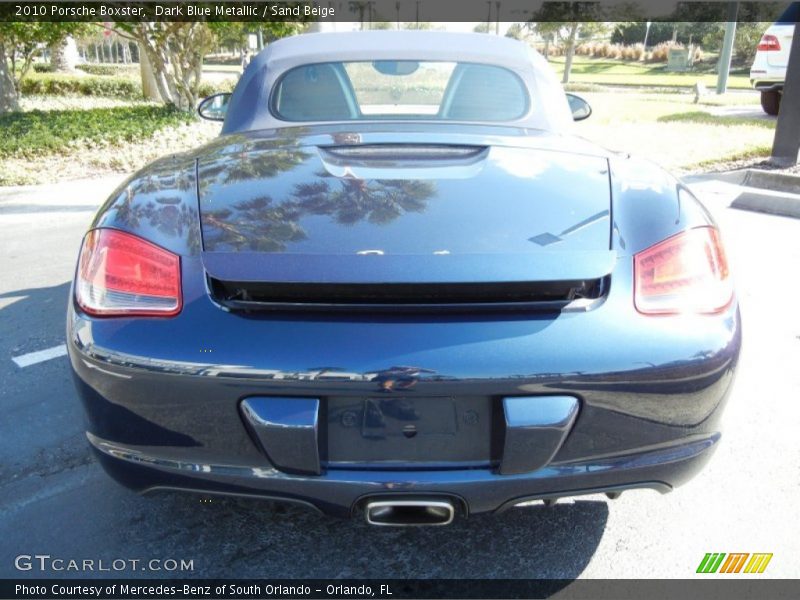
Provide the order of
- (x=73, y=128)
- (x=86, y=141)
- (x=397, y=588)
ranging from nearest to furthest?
(x=397, y=588)
(x=86, y=141)
(x=73, y=128)

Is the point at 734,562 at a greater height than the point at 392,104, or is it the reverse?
the point at 392,104

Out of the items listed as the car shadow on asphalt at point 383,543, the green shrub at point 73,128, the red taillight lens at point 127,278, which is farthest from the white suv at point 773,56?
the red taillight lens at point 127,278

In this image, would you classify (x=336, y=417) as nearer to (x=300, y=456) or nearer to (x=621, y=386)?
(x=300, y=456)

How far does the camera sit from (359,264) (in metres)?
1.60

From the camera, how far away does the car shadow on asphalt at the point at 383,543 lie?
6.67ft

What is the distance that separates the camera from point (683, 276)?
1.74 meters

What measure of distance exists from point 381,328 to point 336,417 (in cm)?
23

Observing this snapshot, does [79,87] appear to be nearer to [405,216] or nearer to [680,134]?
[680,134]

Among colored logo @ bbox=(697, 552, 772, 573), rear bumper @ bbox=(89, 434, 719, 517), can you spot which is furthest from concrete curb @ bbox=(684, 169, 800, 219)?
rear bumper @ bbox=(89, 434, 719, 517)

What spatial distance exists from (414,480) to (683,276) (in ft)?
2.77

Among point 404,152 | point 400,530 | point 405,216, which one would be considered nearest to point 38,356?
point 400,530

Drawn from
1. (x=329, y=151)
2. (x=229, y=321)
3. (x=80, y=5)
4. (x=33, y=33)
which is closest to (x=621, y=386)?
(x=229, y=321)

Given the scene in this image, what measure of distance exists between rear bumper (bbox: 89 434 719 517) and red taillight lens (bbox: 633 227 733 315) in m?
0.36

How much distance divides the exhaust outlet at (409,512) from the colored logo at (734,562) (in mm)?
914
